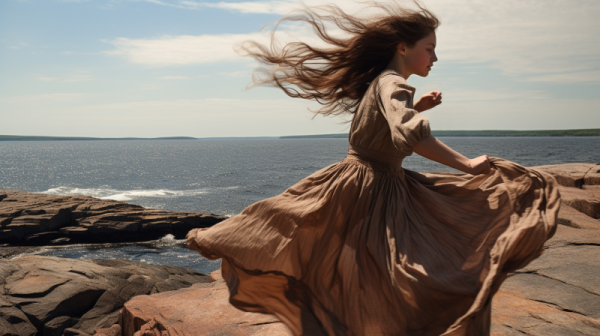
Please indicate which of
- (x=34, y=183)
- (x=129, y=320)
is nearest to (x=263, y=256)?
(x=129, y=320)

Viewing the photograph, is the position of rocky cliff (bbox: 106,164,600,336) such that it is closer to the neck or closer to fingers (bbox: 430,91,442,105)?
fingers (bbox: 430,91,442,105)

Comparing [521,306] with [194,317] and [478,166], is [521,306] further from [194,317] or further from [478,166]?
[194,317]

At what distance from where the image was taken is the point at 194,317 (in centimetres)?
364

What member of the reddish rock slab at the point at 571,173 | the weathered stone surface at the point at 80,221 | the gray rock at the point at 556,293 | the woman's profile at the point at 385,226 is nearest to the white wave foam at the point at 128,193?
the weathered stone surface at the point at 80,221

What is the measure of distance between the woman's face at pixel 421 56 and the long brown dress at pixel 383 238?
316mm

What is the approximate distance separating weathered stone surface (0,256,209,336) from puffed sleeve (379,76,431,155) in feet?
22.2

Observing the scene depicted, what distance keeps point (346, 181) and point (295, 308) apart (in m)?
0.77

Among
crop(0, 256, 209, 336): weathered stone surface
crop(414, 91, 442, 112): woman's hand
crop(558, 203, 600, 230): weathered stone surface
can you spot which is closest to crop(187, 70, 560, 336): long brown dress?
crop(414, 91, 442, 112): woman's hand

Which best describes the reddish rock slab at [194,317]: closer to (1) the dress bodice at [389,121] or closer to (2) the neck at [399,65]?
(1) the dress bodice at [389,121]

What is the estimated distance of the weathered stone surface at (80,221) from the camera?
1917cm

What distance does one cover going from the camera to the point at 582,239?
16.3 ft

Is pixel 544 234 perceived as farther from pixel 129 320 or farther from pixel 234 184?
pixel 234 184

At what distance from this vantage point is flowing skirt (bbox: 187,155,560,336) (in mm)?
1991

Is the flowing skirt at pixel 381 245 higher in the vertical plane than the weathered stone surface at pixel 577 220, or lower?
higher
